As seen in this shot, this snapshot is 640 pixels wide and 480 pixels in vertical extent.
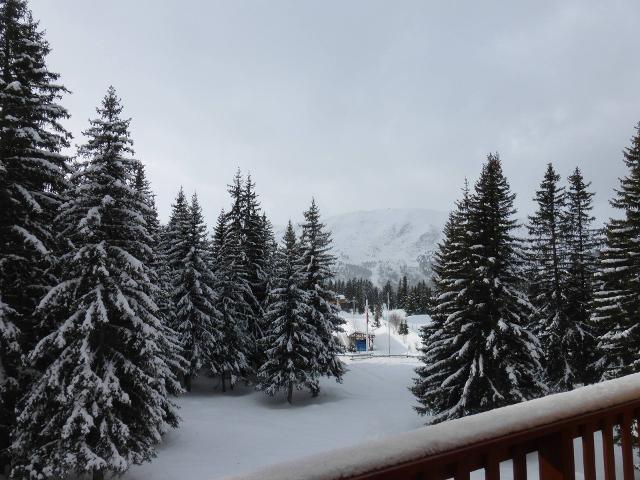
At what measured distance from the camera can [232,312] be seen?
3516cm

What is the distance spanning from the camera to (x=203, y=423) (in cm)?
2506

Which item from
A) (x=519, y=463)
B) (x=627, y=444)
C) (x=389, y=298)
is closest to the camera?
(x=519, y=463)

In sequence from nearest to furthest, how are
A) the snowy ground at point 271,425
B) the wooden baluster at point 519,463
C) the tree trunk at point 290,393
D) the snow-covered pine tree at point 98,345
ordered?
the wooden baluster at point 519,463 < the snow-covered pine tree at point 98,345 < the snowy ground at point 271,425 < the tree trunk at point 290,393

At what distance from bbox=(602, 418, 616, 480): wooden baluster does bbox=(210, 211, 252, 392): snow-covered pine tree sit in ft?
108

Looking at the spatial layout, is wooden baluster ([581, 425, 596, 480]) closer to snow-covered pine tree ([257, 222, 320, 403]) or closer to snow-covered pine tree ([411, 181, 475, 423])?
snow-covered pine tree ([411, 181, 475, 423])

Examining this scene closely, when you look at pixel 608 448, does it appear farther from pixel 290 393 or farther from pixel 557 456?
pixel 290 393

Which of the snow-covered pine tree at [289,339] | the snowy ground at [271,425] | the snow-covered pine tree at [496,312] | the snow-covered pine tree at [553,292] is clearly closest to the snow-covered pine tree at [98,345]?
the snowy ground at [271,425]

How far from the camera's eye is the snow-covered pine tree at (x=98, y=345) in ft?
46.5

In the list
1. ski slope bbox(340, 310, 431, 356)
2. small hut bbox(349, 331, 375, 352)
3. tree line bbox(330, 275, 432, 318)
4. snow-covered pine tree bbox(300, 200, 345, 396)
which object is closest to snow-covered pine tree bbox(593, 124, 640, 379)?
snow-covered pine tree bbox(300, 200, 345, 396)

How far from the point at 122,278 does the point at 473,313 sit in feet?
52.4

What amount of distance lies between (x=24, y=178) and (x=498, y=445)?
59.9ft

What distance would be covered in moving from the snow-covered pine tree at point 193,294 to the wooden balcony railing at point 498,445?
1220 inches

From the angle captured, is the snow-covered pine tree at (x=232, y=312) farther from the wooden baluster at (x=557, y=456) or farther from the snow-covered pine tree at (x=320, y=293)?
the wooden baluster at (x=557, y=456)

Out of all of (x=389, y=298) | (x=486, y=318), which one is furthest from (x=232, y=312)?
(x=389, y=298)
